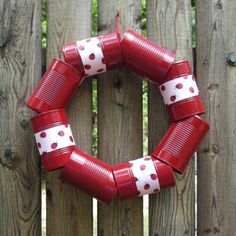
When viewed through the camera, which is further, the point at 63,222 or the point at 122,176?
the point at 63,222

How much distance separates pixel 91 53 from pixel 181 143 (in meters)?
0.51

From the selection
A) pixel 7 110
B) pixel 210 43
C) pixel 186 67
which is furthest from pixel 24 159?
pixel 210 43

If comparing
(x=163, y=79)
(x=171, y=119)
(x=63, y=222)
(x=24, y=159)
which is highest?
(x=163, y=79)

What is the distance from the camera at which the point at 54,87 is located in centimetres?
184

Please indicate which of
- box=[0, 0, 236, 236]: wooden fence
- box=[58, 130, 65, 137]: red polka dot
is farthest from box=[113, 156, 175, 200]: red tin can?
box=[58, 130, 65, 137]: red polka dot

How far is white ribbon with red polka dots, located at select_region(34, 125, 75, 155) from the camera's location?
179 cm

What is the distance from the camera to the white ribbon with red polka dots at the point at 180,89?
6.01 feet

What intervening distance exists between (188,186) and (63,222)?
55 centimetres

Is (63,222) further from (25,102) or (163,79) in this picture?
(163,79)

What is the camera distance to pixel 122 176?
5.93 ft

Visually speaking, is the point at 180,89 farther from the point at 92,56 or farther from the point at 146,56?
the point at 92,56

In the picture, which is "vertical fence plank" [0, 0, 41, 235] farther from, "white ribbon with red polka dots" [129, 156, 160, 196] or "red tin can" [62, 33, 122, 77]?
"white ribbon with red polka dots" [129, 156, 160, 196]

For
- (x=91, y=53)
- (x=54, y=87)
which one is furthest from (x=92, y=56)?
(x=54, y=87)

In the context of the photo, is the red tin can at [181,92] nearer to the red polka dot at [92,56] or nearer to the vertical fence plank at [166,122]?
the vertical fence plank at [166,122]
